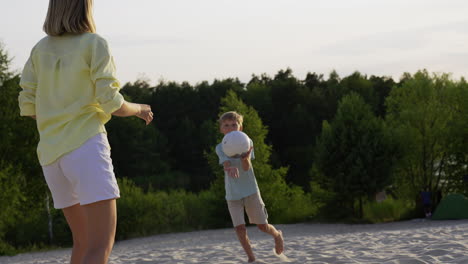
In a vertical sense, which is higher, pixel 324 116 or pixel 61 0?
pixel 324 116

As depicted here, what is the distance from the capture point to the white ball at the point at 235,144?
261 inches

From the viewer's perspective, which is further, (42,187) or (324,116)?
(324,116)

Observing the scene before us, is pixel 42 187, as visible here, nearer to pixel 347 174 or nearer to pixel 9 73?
pixel 9 73

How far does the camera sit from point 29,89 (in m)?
3.63

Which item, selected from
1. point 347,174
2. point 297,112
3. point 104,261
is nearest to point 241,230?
point 104,261

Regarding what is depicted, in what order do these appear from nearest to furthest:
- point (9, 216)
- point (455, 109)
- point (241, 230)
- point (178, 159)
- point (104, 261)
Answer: point (104, 261) < point (241, 230) < point (9, 216) < point (455, 109) < point (178, 159)

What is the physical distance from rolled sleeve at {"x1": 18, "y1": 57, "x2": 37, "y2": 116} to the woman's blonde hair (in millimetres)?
300

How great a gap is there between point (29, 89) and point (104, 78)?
578 mm

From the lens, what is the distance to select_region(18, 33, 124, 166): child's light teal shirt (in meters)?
3.32

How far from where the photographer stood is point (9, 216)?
19.7 metres

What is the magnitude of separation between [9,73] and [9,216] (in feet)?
15.5

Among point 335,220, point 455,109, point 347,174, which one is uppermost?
point 455,109

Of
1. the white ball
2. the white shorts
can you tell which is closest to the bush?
the white ball

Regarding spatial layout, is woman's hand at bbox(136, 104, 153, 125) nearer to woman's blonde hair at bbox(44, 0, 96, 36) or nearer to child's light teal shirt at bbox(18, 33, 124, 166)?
child's light teal shirt at bbox(18, 33, 124, 166)
